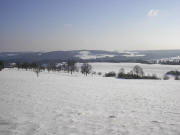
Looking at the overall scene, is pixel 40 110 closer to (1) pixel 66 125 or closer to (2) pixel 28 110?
(2) pixel 28 110

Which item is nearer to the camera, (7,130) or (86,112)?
(7,130)

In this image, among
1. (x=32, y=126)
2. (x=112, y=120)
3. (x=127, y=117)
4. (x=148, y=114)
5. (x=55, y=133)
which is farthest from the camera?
(x=148, y=114)

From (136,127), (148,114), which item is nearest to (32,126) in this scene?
(136,127)

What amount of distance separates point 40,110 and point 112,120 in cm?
533

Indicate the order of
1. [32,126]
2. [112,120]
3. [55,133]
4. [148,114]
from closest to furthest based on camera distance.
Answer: [55,133]
[32,126]
[112,120]
[148,114]

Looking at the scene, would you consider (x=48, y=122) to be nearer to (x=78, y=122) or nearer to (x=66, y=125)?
(x=66, y=125)

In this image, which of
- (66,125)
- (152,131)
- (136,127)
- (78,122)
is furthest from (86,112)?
(152,131)

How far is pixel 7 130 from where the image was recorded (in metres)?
7.56

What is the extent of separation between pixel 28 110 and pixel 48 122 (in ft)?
10.7

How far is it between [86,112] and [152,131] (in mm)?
4780

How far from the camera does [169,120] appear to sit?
9492 millimetres

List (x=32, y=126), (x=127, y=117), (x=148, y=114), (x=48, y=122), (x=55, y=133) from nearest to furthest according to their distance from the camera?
(x=55, y=133)
(x=32, y=126)
(x=48, y=122)
(x=127, y=117)
(x=148, y=114)

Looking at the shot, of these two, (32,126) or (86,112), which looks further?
(86,112)

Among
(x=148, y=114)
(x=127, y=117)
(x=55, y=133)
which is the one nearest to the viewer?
(x=55, y=133)
